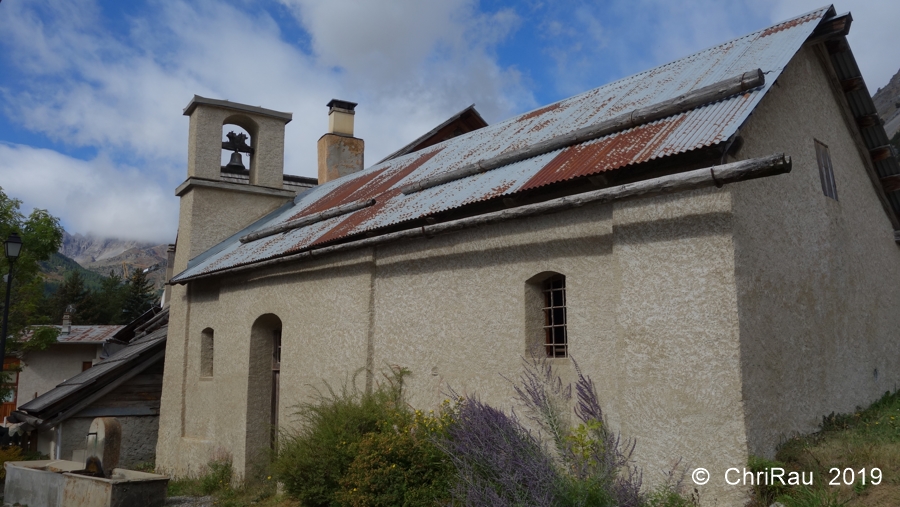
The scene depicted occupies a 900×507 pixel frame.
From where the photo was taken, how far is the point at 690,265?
6.46 meters

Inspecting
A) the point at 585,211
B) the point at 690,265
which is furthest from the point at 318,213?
the point at 690,265

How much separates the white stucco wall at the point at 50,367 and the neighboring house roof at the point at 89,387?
40.3 feet

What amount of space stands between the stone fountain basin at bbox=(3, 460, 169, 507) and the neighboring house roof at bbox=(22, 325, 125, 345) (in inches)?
646

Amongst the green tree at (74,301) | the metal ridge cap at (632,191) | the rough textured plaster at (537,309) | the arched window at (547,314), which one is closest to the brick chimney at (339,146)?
the rough textured plaster at (537,309)

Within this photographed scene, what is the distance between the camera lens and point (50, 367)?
93.7 ft

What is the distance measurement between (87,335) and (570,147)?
2586 centimetres

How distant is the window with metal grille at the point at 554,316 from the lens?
26.3ft

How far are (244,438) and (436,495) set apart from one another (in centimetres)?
584

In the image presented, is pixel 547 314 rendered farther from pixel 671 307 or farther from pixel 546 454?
pixel 671 307

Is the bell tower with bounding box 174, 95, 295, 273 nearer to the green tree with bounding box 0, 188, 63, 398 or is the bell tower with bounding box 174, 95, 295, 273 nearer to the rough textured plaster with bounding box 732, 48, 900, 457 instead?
the green tree with bounding box 0, 188, 63, 398

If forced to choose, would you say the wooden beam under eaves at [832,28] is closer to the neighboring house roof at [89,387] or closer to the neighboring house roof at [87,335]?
the neighboring house roof at [89,387]

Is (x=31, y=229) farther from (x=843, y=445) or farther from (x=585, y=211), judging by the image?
(x=843, y=445)

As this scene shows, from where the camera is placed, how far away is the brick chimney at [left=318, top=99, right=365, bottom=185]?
65.7 feet
